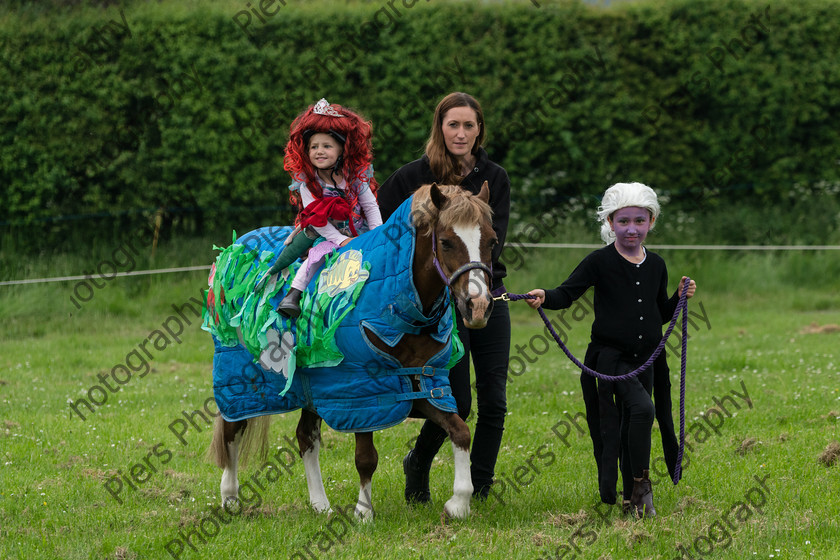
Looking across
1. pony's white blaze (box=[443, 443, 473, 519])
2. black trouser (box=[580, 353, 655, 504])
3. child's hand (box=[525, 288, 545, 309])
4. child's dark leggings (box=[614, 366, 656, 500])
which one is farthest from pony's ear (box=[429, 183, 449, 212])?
child's dark leggings (box=[614, 366, 656, 500])

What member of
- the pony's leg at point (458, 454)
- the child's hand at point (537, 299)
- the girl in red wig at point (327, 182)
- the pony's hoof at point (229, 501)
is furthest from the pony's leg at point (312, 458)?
the child's hand at point (537, 299)

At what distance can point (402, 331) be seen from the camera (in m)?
4.73

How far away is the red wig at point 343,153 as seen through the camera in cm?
528

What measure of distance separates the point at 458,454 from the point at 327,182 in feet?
5.38

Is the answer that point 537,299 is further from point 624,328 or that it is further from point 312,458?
point 312,458

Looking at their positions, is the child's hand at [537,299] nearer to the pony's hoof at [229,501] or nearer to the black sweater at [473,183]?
the black sweater at [473,183]

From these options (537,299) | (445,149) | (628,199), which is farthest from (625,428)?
(445,149)

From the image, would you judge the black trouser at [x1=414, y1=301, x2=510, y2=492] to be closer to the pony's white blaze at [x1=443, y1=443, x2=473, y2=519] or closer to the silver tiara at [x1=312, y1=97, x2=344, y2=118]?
the pony's white blaze at [x1=443, y1=443, x2=473, y2=519]

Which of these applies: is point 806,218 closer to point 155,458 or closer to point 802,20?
point 802,20

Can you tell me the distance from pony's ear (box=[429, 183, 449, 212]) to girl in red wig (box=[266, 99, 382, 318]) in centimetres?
86

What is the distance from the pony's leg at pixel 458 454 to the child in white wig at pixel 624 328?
74cm

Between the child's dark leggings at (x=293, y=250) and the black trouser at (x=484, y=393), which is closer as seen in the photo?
the child's dark leggings at (x=293, y=250)

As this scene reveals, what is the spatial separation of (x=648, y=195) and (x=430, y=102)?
28.2ft

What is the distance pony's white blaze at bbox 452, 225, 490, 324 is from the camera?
419 centimetres
